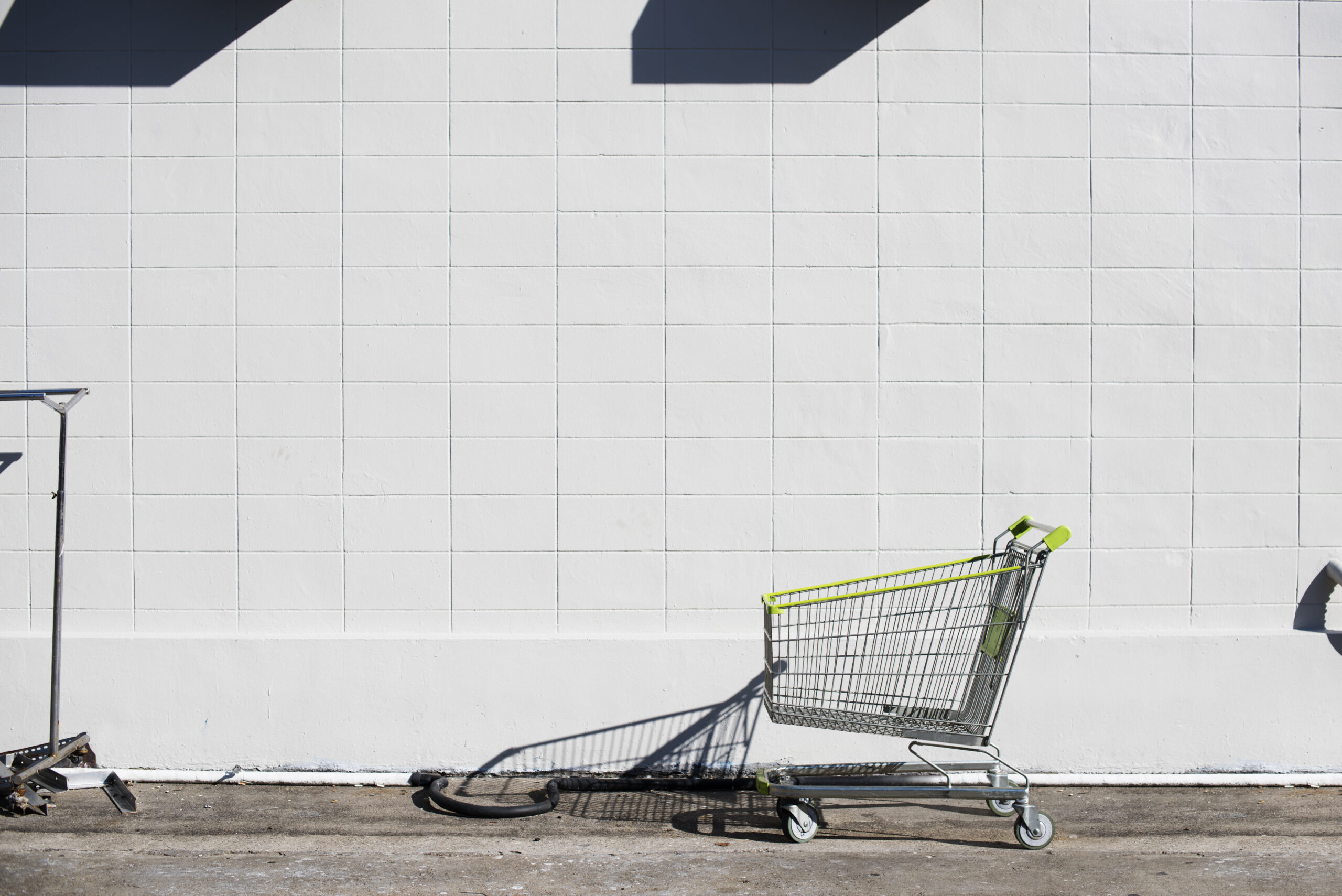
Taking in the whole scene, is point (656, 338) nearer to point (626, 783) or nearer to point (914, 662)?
point (914, 662)

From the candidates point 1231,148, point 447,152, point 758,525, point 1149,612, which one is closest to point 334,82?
point 447,152

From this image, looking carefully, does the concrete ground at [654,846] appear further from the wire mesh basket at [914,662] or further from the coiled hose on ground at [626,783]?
the wire mesh basket at [914,662]

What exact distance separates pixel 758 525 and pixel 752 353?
82 centimetres

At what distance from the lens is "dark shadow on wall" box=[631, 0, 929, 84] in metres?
4.21

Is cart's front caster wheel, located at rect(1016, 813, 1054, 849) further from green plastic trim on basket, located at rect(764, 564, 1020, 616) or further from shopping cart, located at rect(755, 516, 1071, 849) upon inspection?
green plastic trim on basket, located at rect(764, 564, 1020, 616)

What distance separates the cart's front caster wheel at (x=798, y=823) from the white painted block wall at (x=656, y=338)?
0.62 m

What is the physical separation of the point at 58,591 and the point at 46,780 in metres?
0.78

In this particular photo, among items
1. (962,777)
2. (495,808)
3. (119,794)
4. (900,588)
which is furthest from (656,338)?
(119,794)

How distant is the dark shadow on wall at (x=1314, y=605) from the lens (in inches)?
168

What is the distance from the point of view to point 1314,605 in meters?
4.27

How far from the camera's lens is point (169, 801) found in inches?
155

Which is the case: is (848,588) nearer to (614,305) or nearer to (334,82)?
(614,305)

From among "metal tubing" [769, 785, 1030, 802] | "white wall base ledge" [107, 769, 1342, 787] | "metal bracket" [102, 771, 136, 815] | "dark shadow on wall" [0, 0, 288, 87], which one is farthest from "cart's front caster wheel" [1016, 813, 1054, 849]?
"dark shadow on wall" [0, 0, 288, 87]

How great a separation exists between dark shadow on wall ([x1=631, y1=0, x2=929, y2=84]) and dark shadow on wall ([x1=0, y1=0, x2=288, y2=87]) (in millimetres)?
1791
